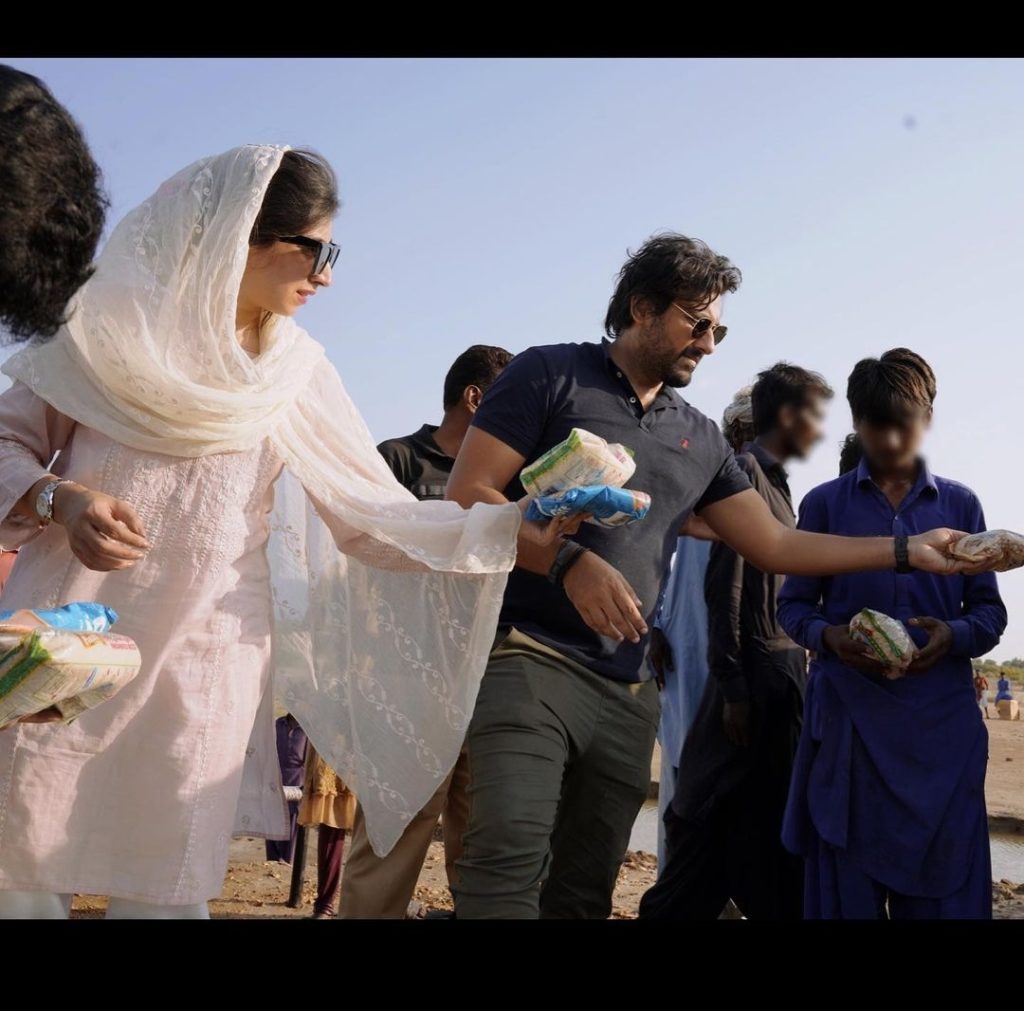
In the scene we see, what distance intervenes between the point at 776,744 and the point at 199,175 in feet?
10.8

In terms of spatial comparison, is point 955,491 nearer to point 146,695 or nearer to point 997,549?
point 997,549

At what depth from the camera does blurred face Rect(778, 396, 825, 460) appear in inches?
234

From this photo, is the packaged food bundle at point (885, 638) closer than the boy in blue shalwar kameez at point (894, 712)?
Yes

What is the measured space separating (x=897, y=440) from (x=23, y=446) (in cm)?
306

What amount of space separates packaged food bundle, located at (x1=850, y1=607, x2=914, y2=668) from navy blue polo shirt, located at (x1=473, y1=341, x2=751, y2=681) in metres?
0.86

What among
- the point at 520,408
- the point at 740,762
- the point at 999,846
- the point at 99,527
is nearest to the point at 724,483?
the point at 520,408

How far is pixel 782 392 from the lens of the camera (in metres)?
5.98

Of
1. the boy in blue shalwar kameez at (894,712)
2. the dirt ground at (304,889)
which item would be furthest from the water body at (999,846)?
the boy in blue shalwar kameez at (894,712)

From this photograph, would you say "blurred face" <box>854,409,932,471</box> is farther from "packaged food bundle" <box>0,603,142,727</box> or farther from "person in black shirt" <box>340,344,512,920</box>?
"packaged food bundle" <box>0,603,142,727</box>

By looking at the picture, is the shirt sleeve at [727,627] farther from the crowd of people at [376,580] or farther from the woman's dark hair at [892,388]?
the woman's dark hair at [892,388]

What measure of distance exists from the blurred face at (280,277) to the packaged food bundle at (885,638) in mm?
2203

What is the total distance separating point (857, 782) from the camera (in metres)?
4.84

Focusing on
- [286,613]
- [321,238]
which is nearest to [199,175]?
[321,238]

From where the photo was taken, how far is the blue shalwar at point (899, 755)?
471cm
